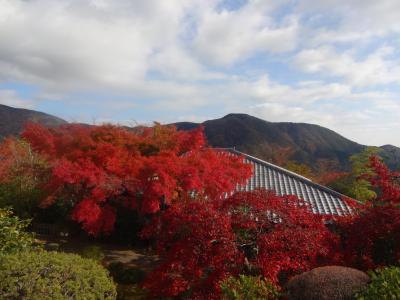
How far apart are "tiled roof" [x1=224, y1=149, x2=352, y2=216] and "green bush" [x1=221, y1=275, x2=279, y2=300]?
7.95 metres

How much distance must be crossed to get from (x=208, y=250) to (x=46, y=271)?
3020 millimetres

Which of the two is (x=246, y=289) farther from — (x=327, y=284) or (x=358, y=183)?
(x=358, y=183)

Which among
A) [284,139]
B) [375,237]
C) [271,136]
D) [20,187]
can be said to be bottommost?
[20,187]

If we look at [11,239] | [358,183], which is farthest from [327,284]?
[358,183]

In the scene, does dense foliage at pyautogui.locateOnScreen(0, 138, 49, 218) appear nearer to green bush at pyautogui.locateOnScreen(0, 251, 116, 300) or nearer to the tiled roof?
the tiled roof

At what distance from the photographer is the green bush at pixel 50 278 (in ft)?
21.1

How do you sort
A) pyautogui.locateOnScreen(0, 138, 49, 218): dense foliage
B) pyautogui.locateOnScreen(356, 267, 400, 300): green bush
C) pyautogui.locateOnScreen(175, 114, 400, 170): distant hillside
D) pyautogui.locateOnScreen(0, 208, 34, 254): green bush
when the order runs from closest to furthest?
pyautogui.locateOnScreen(356, 267, 400, 300): green bush < pyautogui.locateOnScreen(0, 208, 34, 254): green bush < pyautogui.locateOnScreen(0, 138, 49, 218): dense foliage < pyautogui.locateOnScreen(175, 114, 400, 170): distant hillside

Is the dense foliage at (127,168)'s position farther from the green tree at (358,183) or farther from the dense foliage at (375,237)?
the green tree at (358,183)

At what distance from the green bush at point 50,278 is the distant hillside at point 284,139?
173 ft

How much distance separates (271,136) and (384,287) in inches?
2710

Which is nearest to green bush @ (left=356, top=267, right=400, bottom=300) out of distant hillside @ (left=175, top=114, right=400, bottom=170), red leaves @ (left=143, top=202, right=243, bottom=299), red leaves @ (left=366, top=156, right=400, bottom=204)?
red leaves @ (left=143, top=202, right=243, bottom=299)

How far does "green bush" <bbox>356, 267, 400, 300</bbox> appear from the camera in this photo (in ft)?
17.3

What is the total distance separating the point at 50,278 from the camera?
22.2ft

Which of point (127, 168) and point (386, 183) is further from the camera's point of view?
point (127, 168)
